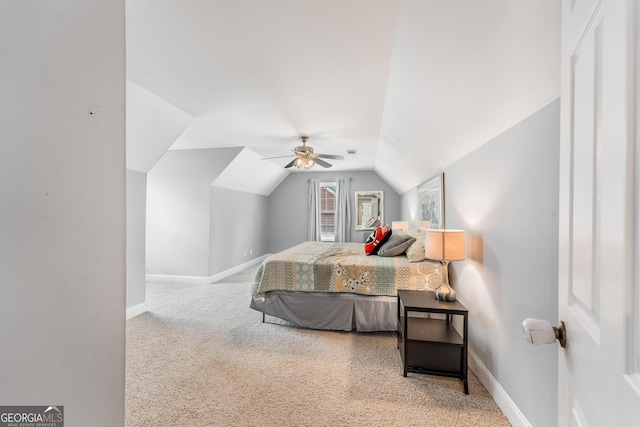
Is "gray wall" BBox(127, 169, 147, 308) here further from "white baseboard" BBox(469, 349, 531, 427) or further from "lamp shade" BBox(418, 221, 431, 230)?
"lamp shade" BBox(418, 221, 431, 230)

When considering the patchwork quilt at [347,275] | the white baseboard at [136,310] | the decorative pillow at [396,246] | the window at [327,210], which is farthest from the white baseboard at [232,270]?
the decorative pillow at [396,246]

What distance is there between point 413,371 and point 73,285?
2.16 m

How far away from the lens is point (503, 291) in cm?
170

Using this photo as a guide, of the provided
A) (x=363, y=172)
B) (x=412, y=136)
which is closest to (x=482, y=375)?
(x=412, y=136)

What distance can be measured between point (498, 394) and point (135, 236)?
13.1 ft

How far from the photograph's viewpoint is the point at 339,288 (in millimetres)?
2801

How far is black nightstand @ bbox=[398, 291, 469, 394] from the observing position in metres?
1.90

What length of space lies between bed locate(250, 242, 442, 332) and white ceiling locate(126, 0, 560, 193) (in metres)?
1.30

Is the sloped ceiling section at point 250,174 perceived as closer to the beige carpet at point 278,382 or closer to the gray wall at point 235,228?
the gray wall at point 235,228

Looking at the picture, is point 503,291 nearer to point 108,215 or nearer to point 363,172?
point 108,215

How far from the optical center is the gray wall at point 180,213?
4.70 m

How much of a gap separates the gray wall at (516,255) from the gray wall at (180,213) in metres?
4.09

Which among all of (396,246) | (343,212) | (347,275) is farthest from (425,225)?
(343,212)

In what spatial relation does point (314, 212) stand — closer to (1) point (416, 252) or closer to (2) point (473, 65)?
(1) point (416, 252)
